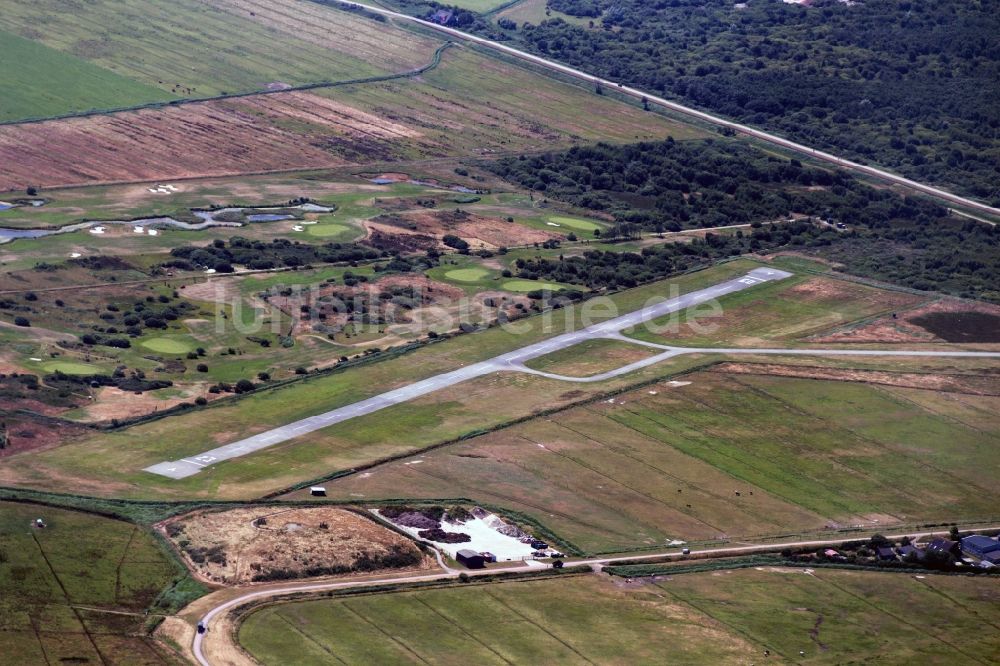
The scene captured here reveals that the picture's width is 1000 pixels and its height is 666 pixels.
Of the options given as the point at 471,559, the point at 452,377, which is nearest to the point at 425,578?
the point at 471,559

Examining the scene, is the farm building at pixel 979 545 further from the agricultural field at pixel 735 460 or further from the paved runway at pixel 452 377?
the paved runway at pixel 452 377

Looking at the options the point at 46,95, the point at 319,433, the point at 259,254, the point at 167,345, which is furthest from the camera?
the point at 46,95

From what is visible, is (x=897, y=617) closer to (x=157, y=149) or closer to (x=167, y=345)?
(x=167, y=345)

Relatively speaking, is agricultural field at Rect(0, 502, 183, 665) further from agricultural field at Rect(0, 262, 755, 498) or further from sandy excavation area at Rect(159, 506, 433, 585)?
agricultural field at Rect(0, 262, 755, 498)

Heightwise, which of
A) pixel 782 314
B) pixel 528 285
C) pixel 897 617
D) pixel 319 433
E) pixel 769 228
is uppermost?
pixel 769 228

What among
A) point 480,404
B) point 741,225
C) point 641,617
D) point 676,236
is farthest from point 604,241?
point 641,617

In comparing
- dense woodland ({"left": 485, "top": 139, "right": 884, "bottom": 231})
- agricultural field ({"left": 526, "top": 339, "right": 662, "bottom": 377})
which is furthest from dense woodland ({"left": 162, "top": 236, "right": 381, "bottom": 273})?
dense woodland ({"left": 485, "top": 139, "right": 884, "bottom": 231})

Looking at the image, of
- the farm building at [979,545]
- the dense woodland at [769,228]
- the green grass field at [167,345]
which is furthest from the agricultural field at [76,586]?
the dense woodland at [769,228]
